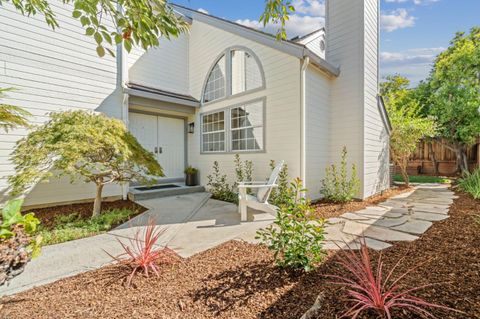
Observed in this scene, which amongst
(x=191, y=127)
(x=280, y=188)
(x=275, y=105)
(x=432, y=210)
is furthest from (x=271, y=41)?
(x=432, y=210)

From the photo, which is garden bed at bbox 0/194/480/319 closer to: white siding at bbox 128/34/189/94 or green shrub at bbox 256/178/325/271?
green shrub at bbox 256/178/325/271

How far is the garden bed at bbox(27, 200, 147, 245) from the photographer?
12.9 feet

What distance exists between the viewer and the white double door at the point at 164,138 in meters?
7.53

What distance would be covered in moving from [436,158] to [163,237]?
46.1ft

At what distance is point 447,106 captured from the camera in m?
9.84

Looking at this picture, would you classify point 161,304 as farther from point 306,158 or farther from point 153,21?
point 306,158

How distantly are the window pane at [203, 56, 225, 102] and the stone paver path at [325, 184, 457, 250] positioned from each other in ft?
17.3

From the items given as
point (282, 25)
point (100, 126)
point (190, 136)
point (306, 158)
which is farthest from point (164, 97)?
point (282, 25)

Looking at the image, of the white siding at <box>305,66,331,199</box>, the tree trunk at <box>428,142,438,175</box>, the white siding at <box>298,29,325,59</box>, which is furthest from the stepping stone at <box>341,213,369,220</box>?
the tree trunk at <box>428,142,438,175</box>

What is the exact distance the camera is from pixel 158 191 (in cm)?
677

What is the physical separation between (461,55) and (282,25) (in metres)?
12.1

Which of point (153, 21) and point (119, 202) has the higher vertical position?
point (153, 21)

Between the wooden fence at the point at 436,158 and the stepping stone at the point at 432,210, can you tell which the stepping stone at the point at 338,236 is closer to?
the stepping stone at the point at 432,210

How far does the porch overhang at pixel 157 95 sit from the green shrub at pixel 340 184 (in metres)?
5.00
